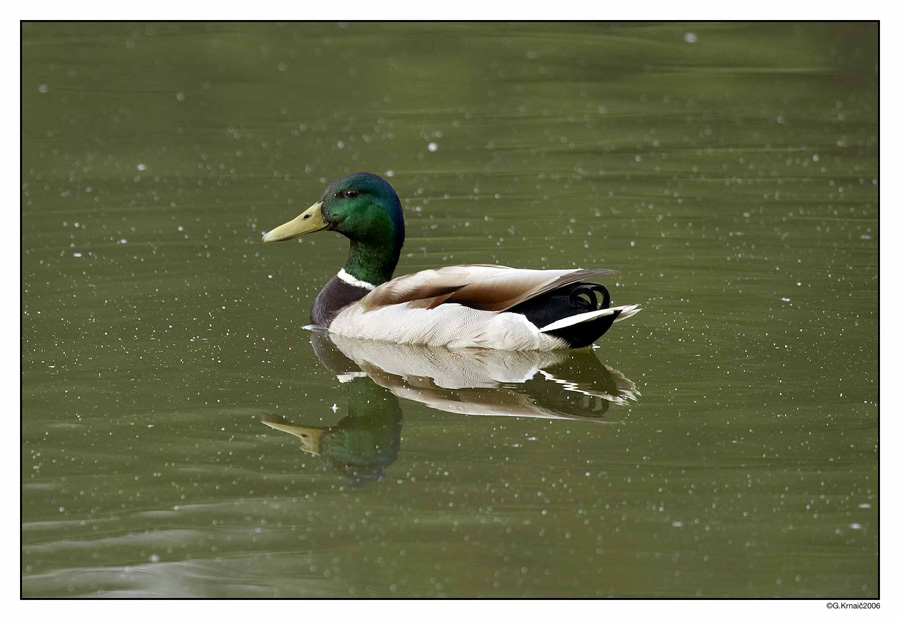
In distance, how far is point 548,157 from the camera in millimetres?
13797

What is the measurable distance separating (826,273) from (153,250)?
215 inches

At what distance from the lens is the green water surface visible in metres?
5.87

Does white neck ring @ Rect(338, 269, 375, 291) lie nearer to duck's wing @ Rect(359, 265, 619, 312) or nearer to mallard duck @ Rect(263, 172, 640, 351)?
mallard duck @ Rect(263, 172, 640, 351)

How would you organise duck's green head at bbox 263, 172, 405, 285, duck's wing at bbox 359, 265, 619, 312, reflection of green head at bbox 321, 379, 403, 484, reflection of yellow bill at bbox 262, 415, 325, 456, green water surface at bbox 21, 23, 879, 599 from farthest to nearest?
duck's green head at bbox 263, 172, 405, 285, duck's wing at bbox 359, 265, 619, 312, reflection of yellow bill at bbox 262, 415, 325, 456, reflection of green head at bbox 321, 379, 403, 484, green water surface at bbox 21, 23, 879, 599

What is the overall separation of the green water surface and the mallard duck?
0.24m

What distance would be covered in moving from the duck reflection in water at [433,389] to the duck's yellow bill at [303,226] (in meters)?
0.88

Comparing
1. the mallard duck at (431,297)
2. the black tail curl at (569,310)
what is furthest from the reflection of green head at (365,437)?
the black tail curl at (569,310)

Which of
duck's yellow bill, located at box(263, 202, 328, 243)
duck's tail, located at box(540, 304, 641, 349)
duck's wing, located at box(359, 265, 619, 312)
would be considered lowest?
duck's tail, located at box(540, 304, 641, 349)

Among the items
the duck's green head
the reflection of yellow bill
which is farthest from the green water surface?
the duck's green head

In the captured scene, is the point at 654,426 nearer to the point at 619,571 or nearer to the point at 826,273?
the point at 619,571

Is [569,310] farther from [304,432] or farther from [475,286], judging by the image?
[304,432]

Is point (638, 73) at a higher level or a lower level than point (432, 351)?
higher

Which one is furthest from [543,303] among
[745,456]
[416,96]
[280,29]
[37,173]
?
[280,29]

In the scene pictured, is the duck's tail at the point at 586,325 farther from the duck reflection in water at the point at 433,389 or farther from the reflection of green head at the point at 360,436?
the reflection of green head at the point at 360,436
